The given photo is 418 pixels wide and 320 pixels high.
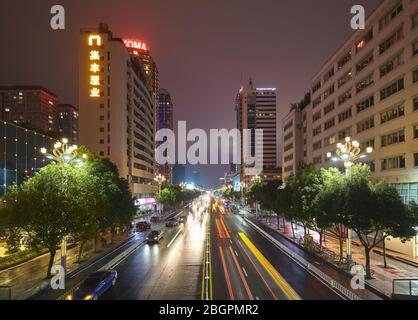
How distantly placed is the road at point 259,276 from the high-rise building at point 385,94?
1577cm

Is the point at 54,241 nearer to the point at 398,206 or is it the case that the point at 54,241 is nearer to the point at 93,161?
the point at 93,161

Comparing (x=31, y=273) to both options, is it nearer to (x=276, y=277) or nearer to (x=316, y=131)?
(x=276, y=277)

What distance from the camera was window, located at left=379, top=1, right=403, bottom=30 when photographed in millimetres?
45000

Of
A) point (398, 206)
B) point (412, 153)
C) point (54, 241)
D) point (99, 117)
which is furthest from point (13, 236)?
point (99, 117)

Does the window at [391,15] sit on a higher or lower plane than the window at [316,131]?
higher

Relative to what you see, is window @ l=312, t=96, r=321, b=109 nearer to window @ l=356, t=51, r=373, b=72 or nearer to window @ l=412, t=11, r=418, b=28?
window @ l=356, t=51, r=373, b=72

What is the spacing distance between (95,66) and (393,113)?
67.6 m

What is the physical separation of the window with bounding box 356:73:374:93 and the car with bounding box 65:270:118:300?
4482 cm

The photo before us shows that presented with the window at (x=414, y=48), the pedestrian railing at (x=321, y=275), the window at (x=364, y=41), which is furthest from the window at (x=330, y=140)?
the pedestrian railing at (x=321, y=275)

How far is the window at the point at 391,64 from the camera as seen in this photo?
4493 cm

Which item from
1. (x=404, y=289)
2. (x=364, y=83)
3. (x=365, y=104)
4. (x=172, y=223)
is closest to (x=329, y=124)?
(x=364, y=83)

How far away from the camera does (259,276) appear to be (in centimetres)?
2891

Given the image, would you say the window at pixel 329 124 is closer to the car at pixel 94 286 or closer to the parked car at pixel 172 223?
the parked car at pixel 172 223

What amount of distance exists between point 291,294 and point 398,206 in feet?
36.7
